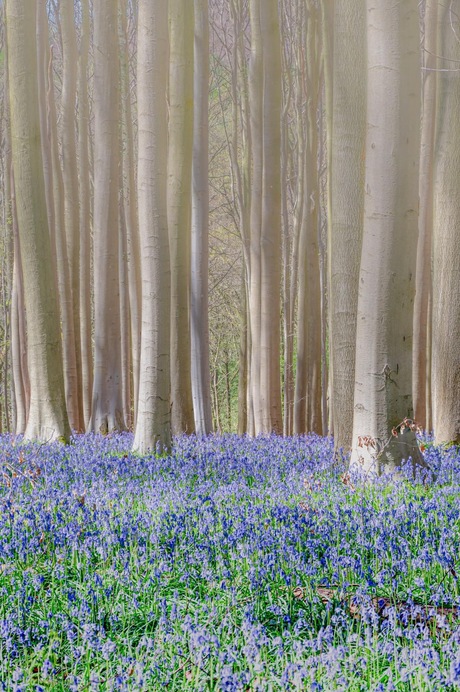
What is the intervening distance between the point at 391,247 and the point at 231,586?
12.2ft

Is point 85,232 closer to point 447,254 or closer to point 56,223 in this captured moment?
point 56,223

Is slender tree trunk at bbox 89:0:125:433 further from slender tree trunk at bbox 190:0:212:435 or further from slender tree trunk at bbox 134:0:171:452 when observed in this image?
slender tree trunk at bbox 134:0:171:452

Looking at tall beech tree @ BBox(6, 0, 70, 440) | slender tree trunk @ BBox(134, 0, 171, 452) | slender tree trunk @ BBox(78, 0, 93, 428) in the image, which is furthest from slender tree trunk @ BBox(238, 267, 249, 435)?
slender tree trunk @ BBox(134, 0, 171, 452)

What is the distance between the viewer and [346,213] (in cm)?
767

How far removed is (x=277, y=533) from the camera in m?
4.21

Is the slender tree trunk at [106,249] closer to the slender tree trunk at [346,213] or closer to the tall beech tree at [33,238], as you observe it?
the tall beech tree at [33,238]

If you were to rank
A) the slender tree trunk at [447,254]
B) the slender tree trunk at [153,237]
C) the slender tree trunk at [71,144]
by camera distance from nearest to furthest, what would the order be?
the slender tree trunk at [153,237] < the slender tree trunk at [447,254] < the slender tree trunk at [71,144]

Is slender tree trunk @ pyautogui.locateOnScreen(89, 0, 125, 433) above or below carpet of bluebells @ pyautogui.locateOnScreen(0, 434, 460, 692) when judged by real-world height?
above

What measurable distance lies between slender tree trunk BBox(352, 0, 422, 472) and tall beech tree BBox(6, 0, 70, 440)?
4.40m

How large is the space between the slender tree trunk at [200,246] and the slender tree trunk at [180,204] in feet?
2.80

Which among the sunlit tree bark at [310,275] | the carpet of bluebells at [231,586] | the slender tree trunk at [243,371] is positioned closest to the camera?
the carpet of bluebells at [231,586]

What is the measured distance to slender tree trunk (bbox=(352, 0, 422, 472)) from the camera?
21.1 ft

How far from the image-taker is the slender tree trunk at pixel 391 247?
21.1ft

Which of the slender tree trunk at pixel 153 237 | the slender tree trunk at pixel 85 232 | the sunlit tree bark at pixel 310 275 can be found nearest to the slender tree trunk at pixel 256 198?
the sunlit tree bark at pixel 310 275
